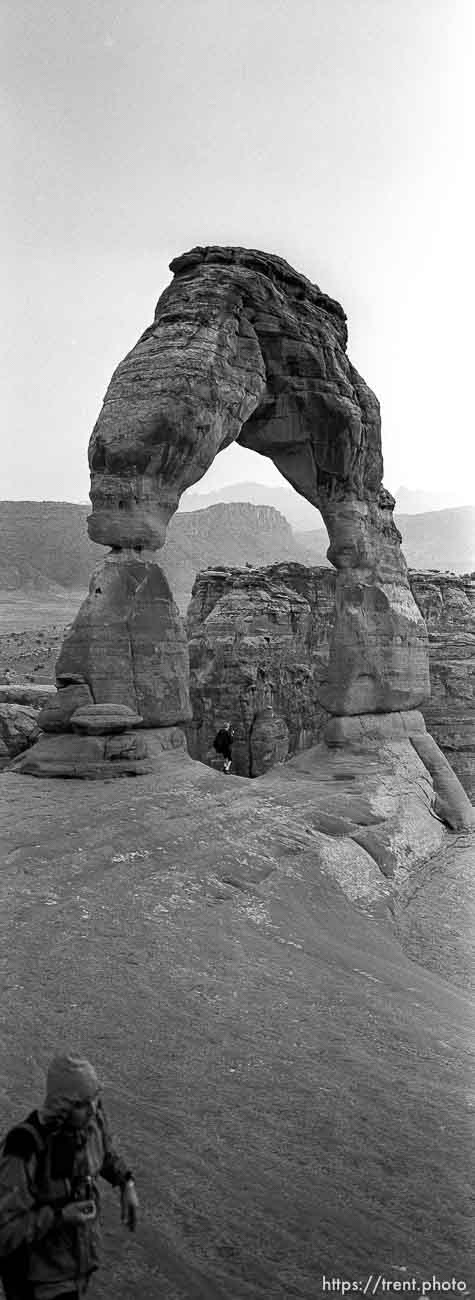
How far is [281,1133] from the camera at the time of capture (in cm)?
376

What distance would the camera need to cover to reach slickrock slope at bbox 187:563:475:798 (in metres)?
20.1

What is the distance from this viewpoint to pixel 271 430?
42.3ft

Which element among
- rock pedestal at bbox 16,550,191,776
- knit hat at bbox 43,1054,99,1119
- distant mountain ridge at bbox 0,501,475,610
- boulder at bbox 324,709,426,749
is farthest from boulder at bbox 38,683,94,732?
distant mountain ridge at bbox 0,501,475,610

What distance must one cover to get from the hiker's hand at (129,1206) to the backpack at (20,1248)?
26 centimetres

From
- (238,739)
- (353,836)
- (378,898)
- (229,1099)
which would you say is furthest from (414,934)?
(238,739)

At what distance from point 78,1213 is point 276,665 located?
21.2 meters

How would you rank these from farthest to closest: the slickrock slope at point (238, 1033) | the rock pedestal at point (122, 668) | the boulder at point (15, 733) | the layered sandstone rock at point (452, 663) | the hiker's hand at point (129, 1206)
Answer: the layered sandstone rock at point (452, 663)
the boulder at point (15, 733)
the rock pedestal at point (122, 668)
the slickrock slope at point (238, 1033)
the hiker's hand at point (129, 1206)

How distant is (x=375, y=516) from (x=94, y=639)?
5.46 meters

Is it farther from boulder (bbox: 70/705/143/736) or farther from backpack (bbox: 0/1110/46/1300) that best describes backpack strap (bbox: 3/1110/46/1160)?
boulder (bbox: 70/705/143/736)

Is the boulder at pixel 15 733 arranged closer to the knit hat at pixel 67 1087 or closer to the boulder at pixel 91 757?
the boulder at pixel 91 757

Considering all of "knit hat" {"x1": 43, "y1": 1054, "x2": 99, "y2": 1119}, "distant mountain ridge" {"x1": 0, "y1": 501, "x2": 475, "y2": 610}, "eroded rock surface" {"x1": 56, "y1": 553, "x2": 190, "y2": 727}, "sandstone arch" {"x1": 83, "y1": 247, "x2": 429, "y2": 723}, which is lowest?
"knit hat" {"x1": 43, "y1": 1054, "x2": 99, "y2": 1119}

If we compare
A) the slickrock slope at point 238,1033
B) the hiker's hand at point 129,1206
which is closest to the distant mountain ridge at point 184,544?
the slickrock slope at point 238,1033

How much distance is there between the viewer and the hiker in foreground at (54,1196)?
2.22 meters

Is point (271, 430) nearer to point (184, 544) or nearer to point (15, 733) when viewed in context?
point (15, 733)
